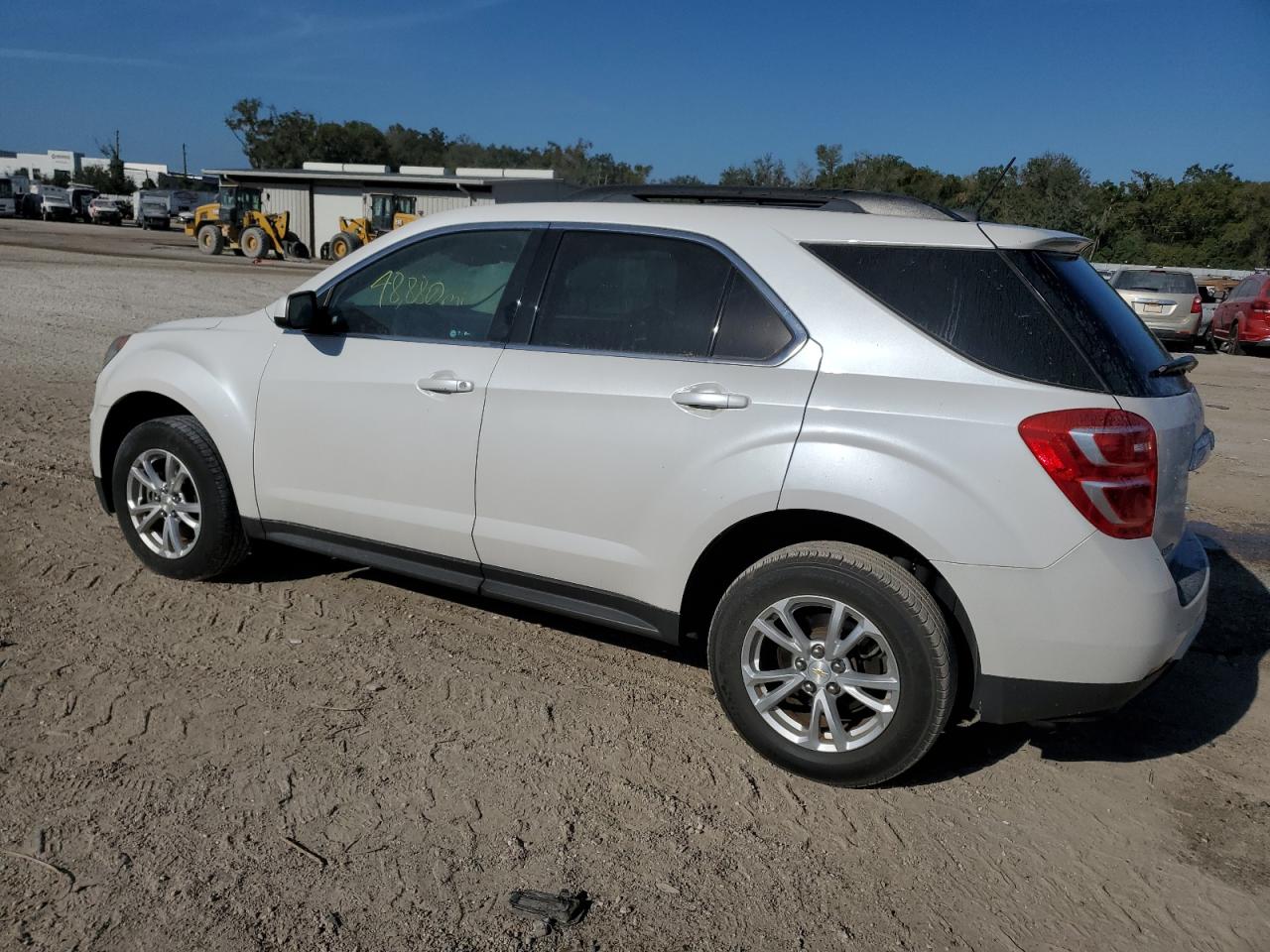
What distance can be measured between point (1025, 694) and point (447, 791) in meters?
1.83

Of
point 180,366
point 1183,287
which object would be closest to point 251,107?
point 1183,287

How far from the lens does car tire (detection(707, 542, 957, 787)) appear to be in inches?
128

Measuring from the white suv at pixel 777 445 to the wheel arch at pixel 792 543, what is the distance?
0.01m

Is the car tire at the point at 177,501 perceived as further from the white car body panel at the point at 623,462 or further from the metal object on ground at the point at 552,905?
the metal object on ground at the point at 552,905

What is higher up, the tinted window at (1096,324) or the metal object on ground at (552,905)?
the tinted window at (1096,324)

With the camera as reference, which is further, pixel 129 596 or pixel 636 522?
pixel 129 596

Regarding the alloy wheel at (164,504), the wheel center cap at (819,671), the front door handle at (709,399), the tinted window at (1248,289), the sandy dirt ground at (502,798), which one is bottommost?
the sandy dirt ground at (502,798)

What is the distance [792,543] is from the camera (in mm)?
3652

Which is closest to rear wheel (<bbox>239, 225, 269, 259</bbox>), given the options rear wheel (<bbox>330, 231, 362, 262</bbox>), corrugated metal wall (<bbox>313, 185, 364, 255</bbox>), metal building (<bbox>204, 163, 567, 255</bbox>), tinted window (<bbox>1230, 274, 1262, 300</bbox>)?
rear wheel (<bbox>330, 231, 362, 262</bbox>)

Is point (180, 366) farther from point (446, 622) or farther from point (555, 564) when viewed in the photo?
point (555, 564)

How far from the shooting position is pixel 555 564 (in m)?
3.94

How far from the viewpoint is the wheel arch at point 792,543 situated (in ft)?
11.0

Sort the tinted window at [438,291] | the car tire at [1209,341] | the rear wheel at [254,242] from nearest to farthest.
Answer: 1. the tinted window at [438,291]
2. the car tire at [1209,341]
3. the rear wheel at [254,242]

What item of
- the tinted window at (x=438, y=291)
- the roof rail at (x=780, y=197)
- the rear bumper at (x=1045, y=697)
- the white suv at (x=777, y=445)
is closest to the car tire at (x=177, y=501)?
the white suv at (x=777, y=445)
